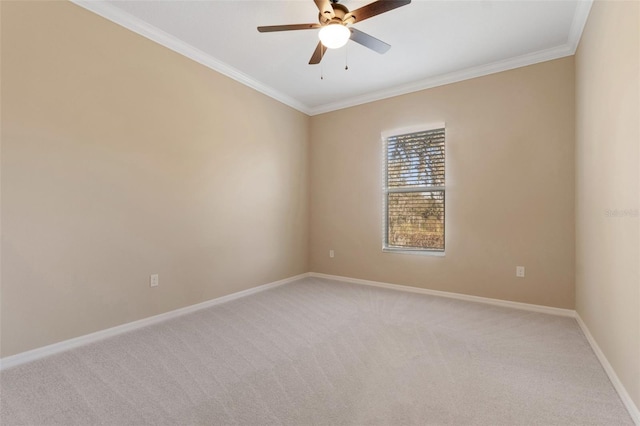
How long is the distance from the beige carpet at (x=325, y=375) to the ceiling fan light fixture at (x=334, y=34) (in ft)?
7.79

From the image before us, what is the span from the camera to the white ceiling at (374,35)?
2.48 m

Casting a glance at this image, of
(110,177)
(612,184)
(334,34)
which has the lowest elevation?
(612,184)

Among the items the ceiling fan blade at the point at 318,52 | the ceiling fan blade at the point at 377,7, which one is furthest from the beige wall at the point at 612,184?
the ceiling fan blade at the point at 318,52

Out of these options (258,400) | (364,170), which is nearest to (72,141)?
(258,400)

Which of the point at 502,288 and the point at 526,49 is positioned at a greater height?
the point at 526,49

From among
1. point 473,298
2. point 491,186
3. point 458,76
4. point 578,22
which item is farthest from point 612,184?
point 458,76

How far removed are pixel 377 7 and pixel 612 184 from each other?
6.39 ft

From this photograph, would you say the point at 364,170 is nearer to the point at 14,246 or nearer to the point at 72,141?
the point at 72,141

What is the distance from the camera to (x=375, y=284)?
14.0ft

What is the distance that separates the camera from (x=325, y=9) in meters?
2.10

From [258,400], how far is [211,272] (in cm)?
200

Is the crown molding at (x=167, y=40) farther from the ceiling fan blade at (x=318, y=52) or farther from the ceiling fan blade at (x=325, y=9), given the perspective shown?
the ceiling fan blade at (x=325, y=9)

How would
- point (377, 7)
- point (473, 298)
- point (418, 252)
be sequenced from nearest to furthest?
point (377, 7) < point (473, 298) < point (418, 252)

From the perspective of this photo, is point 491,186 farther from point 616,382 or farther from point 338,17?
point 338,17
